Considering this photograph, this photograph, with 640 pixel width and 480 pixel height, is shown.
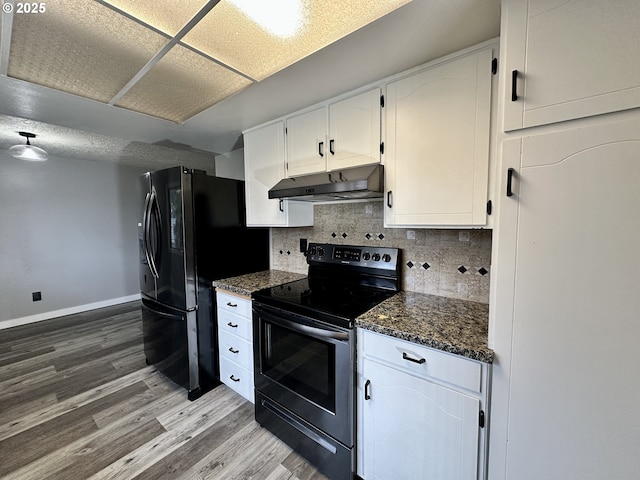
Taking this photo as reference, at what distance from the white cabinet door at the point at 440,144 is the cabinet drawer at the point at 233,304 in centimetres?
114

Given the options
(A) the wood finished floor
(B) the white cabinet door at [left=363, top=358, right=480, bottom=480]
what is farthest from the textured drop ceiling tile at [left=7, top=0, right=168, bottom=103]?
(A) the wood finished floor

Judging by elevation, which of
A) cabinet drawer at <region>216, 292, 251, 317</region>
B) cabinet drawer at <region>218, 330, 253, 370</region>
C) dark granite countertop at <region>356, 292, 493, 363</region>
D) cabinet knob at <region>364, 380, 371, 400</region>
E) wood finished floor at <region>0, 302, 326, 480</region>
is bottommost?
wood finished floor at <region>0, 302, 326, 480</region>

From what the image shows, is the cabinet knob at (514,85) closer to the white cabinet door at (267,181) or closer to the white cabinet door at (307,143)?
the white cabinet door at (307,143)

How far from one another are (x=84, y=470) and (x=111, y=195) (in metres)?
4.08

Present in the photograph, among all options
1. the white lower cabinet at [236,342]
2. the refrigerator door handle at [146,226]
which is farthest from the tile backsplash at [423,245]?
the refrigerator door handle at [146,226]

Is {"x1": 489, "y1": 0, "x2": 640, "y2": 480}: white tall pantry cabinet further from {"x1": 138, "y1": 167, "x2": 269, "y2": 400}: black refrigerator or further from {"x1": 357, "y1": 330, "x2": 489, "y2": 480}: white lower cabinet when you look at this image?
{"x1": 138, "y1": 167, "x2": 269, "y2": 400}: black refrigerator

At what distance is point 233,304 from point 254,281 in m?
0.23

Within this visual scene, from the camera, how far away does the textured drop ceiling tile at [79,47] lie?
1.09 metres

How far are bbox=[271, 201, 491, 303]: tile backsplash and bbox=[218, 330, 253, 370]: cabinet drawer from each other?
0.99 metres

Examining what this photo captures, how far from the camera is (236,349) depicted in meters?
2.03

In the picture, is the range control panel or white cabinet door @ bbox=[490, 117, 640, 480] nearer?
white cabinet door @ bbox=[490, 117, 640, 480]

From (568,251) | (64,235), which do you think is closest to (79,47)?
(568,251)

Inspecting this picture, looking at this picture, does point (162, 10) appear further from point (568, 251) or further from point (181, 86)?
point (568, 251)

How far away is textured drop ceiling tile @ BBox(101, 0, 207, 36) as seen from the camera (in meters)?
1.03
